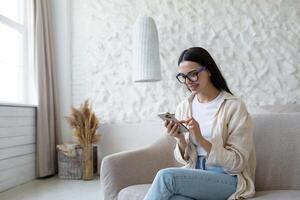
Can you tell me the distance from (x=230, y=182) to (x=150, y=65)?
1.61 meters

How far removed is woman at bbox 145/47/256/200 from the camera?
1.33 metres

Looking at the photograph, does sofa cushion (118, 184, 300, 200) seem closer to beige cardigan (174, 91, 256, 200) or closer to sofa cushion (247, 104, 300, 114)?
beige cardigan (174, 91, 256, 200)

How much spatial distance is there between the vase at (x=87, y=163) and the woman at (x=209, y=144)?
1691mm

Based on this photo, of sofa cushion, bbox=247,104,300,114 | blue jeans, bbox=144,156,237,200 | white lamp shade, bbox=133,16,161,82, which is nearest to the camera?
blue jeans, bbox=144,156,237,200

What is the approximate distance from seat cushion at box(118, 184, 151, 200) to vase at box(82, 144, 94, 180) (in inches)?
65.0

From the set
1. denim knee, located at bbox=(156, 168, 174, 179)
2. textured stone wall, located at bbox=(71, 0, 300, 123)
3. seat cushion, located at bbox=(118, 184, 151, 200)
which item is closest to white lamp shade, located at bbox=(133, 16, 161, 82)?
textured stone wall, located at bbox=(71, 0, 300, 123)

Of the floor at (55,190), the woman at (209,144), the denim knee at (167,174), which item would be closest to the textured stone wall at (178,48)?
the floor at (55,190)

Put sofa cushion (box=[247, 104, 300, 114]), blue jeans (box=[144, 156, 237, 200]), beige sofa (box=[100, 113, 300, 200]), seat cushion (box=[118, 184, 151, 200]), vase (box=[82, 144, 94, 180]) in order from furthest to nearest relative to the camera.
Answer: vase (box=[82, 144, 94, 180]) → sofa cushion (box=[247, 104, 300, 114]) → beige sofa (box=[100, 113, 300, 200]) → seat cushion (box=[118, 184, 151, 200]) → blue jeans (box=[144, 156, 237, 200])

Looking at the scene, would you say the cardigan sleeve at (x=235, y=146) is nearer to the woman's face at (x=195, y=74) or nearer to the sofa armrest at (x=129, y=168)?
the woman's face at (x=195, y=74)

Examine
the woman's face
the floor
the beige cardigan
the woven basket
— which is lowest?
the floor

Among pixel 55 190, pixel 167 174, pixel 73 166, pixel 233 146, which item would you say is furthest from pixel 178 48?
pixel 167 174

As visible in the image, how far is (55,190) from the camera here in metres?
2.78

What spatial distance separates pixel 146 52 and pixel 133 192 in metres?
1.54

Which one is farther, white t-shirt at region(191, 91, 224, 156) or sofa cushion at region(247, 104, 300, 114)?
sofa cushion at region(247, 104, 300, 114)
